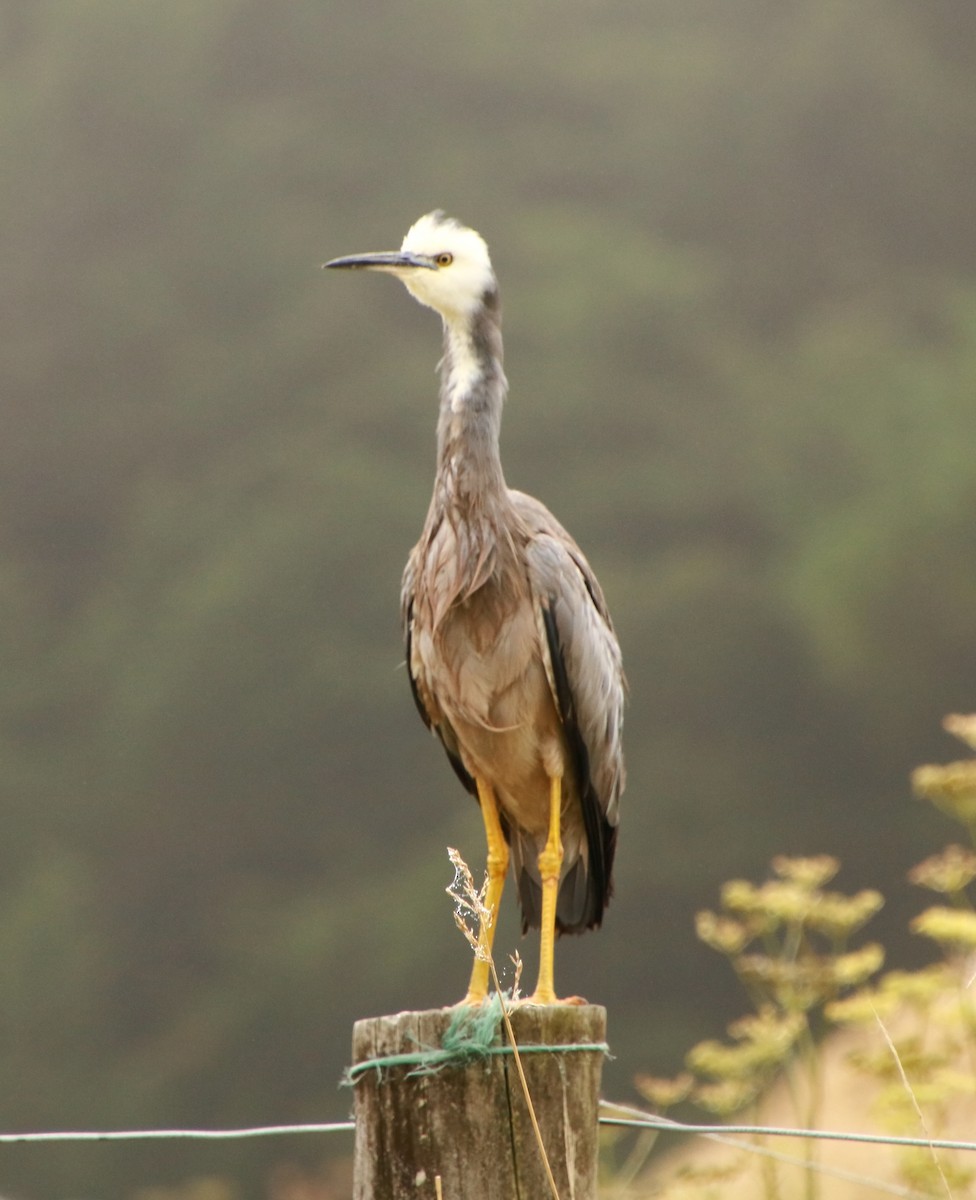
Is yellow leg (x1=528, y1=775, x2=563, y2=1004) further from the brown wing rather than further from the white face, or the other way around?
the white face

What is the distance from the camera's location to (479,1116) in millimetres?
1608

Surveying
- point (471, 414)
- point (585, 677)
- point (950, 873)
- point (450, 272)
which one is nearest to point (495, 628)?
point (585, 677)

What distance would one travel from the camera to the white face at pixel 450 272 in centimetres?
285

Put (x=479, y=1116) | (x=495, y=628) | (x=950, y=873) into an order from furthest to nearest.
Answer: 1. (x=950, y=873)
2. (x=495, y=628)
3. (x=479, y=1116)

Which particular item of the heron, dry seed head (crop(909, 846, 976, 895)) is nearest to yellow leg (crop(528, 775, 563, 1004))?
the heron

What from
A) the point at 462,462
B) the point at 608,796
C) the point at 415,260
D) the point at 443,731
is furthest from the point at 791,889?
the point at 415,260

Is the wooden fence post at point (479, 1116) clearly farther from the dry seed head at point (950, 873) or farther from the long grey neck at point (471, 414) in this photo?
the dry seed head at point (950, 873)

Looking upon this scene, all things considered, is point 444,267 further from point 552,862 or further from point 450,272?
point 552,862

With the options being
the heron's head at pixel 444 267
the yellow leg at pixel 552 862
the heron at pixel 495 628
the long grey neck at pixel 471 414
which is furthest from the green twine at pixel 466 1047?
the heron's head at pixel 444 267

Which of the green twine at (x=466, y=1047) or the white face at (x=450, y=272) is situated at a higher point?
the white face at (x=450, y=272)

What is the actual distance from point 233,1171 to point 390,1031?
13.9 feet

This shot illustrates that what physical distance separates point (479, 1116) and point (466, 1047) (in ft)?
0.24

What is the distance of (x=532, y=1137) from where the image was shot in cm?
161

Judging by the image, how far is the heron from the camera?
274cm
